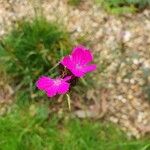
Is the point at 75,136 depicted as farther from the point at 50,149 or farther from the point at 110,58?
the point at 110,58

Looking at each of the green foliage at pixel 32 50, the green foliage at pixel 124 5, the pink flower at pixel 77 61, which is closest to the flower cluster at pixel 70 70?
the pink flower at pixel 77 61

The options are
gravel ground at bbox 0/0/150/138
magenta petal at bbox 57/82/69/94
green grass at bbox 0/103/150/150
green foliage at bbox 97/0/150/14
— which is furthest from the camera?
green foliage at bbox 97/0/150/14

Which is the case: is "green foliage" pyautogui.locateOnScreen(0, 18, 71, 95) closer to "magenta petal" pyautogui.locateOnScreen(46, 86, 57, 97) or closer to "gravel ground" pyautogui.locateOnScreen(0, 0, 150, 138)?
"gravel ground" pyautogui.locateOnScreen(0, 0, 150, 138)

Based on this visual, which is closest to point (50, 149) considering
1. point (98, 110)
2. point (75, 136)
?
point (75, 136)

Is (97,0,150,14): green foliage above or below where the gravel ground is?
above

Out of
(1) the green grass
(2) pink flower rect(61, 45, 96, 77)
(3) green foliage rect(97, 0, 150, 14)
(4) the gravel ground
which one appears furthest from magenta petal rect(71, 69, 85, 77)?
(3) green foliage rect(97, 0, 150, 14)

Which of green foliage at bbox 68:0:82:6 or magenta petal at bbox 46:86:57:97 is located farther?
green foliage at bbox 68:0:82:6
